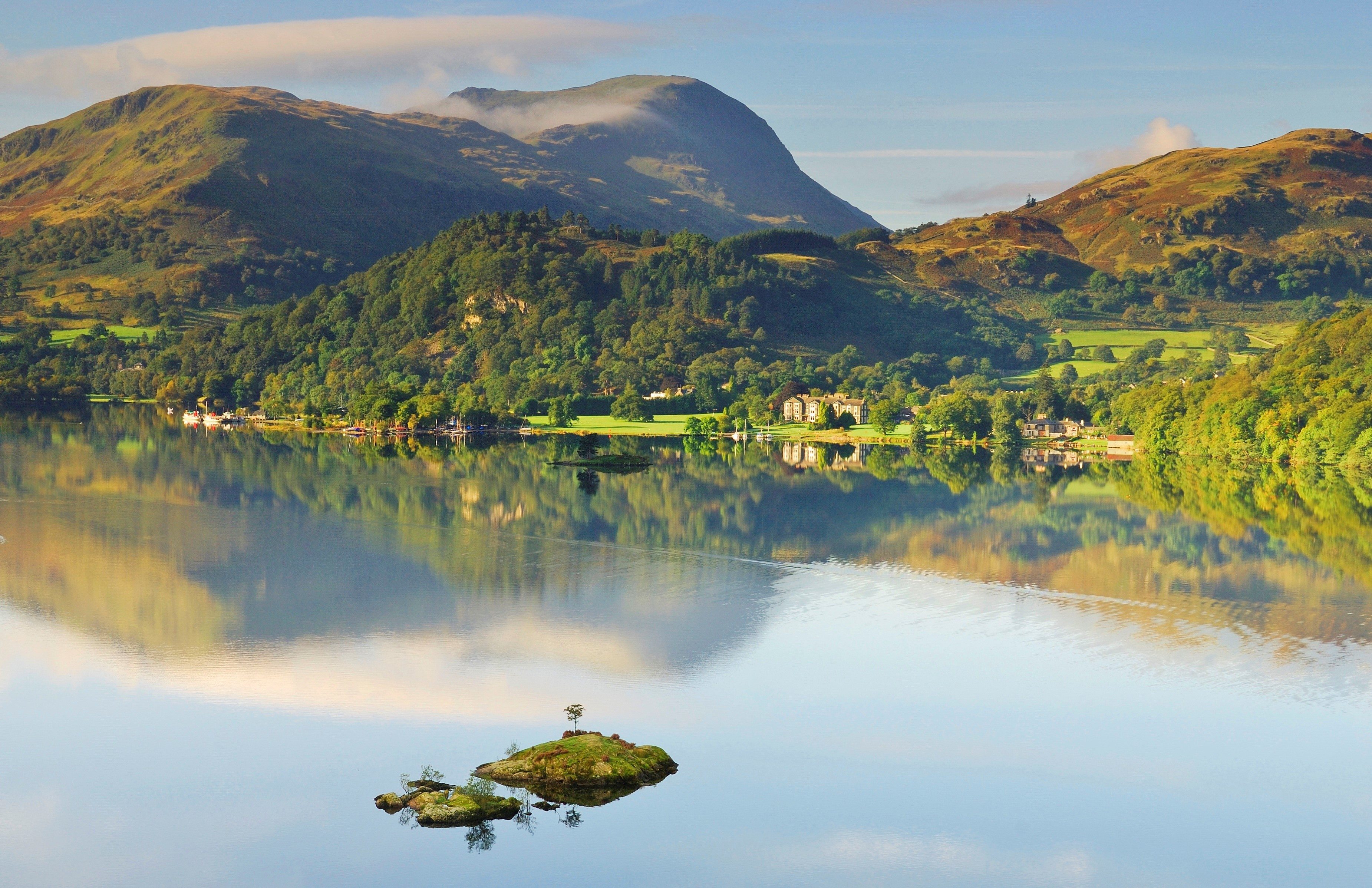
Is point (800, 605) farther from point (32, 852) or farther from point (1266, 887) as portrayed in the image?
point (32, 852)

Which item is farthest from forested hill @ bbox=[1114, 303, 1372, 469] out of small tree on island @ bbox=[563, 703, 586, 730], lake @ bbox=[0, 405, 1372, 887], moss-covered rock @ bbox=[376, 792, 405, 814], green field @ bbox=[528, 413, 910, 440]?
→ moss-covered rock @ bbox=[376, 792, 405, 814]

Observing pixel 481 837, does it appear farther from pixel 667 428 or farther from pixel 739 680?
pixel 667 428

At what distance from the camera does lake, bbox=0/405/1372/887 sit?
23.3 meters

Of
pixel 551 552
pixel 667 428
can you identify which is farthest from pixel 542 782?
pixel 667 428

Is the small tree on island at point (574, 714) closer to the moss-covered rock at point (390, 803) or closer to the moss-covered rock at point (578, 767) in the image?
the moss-covered rock at point (578, 767)

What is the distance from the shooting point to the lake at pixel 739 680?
76.3 ft

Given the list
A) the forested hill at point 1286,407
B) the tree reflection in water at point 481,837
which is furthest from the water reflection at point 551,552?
the forested hill at point 1286,407

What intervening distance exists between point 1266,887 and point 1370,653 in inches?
705

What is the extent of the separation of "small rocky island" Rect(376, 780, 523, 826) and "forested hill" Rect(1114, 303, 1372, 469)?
84.5m

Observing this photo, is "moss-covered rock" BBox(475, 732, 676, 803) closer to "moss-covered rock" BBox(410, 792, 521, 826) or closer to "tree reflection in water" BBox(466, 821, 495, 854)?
"moss-covered rock" BBox(410, 792, 521, 826)

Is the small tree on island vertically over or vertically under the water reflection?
over

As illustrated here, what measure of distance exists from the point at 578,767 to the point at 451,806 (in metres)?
2.74

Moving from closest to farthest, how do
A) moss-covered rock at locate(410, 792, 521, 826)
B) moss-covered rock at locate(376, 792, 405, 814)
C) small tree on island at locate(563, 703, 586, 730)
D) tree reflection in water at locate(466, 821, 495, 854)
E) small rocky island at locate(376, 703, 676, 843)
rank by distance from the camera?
tree reflection in water at locate(466, 821, 495, 854) < moss-covered rock at locate(410, 792, 521, 826) < small rocky island at locate(376, 703, 676, 843) < moss-covered rock at locate(376, 792, 405, 814) < small tree on island at locate(563, 703, 586, 730)

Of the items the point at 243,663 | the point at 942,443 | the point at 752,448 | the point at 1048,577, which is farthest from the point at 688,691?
the point at 942,443
